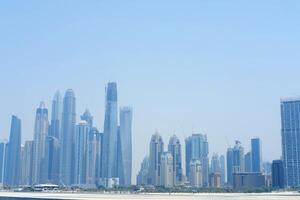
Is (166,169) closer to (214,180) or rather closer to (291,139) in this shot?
(214,180)

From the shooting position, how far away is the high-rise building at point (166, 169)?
7392 inches

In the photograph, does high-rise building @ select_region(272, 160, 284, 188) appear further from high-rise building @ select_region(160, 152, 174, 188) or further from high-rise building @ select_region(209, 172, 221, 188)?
high-rise building @ select_region(160, 152, 174, 188)

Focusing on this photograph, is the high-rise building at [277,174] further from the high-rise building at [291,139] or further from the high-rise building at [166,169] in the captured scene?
the high-rise building at [166,169]

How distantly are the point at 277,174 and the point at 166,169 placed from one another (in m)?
48.1

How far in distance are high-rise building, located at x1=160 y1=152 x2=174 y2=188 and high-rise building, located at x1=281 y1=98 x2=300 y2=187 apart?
4177cm

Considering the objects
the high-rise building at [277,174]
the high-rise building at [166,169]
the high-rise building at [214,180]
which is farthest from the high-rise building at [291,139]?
the high-rise building at [166,169]

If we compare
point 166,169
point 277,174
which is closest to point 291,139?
point 277,174

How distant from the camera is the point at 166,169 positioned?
193125 mm

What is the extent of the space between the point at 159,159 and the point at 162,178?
1054 cm

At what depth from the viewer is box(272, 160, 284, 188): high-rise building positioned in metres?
154

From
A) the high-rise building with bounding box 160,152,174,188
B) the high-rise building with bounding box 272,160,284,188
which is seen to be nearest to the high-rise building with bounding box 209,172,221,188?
the high-rise building with bounding box 160,152,174,188

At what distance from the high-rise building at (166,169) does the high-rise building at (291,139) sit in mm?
41773

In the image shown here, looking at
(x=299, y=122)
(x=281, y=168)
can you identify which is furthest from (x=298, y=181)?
(x=299, y=122)

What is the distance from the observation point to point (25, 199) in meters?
70.1
